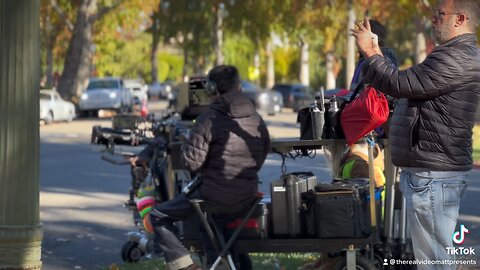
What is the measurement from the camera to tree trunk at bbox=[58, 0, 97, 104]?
53.5 metres

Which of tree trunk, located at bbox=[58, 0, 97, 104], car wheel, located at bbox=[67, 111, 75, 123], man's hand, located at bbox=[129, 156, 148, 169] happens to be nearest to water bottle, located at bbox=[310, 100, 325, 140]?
man's hand, located at bbox=[129, 156, 148, 169]

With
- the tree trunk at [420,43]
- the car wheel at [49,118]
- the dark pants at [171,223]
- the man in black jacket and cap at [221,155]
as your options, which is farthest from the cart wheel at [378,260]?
the tree trunk at [420,43]

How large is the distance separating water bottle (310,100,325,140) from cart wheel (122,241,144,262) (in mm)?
3238

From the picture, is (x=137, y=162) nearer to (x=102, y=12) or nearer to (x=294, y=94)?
(x=102, y=12)

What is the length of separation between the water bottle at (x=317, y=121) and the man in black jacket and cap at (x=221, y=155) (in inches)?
13.6

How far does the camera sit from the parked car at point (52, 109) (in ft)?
133

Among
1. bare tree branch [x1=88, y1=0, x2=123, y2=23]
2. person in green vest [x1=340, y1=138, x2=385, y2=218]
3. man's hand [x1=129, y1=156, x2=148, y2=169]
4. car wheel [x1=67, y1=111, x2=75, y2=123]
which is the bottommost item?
car wheel [x1=67, y1=111, x2=75, y2=123]

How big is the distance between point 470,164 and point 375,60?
778 mm

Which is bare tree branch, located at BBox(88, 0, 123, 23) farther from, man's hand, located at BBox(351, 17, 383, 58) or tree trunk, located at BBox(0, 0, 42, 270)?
man's hand, located at BBox(351, 17, 383, 58)

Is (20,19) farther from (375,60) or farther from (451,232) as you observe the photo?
(451,232)

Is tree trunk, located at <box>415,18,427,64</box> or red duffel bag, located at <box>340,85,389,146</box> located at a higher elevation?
tree trunk, located at <box>415,18,427,64</box>

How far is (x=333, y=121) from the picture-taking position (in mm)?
7590

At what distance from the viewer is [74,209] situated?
1468 cm

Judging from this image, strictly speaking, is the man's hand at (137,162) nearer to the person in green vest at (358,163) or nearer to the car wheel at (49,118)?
the person in green vest at (358,163)
